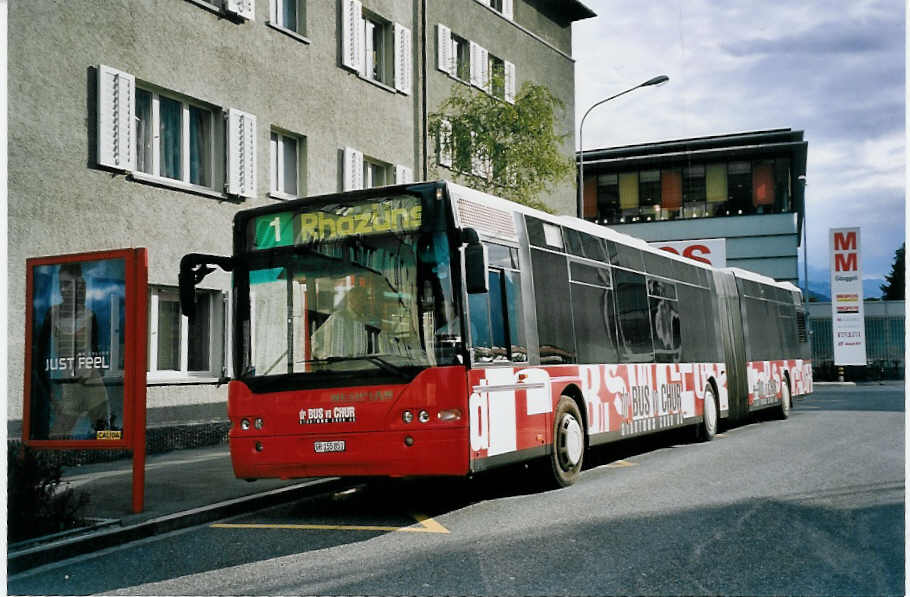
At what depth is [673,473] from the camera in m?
11.7

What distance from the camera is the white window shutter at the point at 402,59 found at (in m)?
23.2

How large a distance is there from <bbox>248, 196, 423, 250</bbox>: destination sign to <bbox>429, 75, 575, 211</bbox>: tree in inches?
412

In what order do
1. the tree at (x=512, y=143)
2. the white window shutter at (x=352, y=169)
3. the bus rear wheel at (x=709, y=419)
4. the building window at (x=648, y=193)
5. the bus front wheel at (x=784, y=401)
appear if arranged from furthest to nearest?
the building window at (x=648, y=193)
the bus front wheel at (x=784, y=401)
the white window shutter at (x=352, y=169)
the tree at (x=512, y=143)
the bus rear wheel at (x=709, y=419)

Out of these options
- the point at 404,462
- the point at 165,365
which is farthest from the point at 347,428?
the point at 165,365

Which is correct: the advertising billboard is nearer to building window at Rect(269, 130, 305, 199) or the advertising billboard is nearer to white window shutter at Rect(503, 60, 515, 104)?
building window at Rect(269, 130, 305, 199)

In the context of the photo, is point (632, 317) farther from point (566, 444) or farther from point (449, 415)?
point (449, 415)

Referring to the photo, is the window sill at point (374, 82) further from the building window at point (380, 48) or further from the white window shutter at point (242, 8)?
the white window shutter at point (242, 8)

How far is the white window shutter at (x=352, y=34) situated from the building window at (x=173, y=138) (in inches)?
169

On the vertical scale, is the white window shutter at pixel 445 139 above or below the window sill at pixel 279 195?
above

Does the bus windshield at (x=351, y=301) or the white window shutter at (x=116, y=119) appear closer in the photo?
the bus windshield at (x=351, y=301)

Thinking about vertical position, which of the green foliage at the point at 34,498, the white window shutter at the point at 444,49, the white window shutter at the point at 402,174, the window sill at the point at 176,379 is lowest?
the green foliage at the point at 34,498

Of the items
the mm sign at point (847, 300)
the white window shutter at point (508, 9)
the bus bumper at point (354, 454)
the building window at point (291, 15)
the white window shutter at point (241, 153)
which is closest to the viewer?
the bus bumper at point (354, 454)

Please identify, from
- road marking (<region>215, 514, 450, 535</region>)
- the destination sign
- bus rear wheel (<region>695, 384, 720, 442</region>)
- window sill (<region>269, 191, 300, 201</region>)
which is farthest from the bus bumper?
window sill (<region>269, 191, 300, 201</region>)

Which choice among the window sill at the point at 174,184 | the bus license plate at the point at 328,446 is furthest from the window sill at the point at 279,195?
the bus license plate at the point at 328,446
